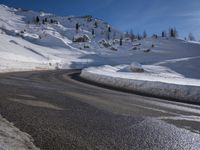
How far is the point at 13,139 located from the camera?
195 inches

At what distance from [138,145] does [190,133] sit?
159 centimetres

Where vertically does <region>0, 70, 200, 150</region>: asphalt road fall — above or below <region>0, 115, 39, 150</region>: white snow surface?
below

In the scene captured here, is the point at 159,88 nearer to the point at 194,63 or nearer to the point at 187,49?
the point at 194,63

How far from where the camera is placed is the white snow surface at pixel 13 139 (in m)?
4.51

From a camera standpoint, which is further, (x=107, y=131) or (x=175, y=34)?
(x=175, y=34)

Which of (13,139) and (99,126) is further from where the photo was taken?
(99,126)

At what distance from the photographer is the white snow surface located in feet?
14.8

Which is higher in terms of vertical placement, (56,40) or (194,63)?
(56,40)

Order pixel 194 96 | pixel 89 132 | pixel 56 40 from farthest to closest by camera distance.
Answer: pixel 56 40 < pixel 194 96 < pixel 89 132

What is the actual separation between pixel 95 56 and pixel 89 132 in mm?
80914

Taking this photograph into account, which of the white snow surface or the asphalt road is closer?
the white snow surface

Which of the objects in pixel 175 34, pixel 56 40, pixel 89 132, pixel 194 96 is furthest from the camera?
pixel 175 34

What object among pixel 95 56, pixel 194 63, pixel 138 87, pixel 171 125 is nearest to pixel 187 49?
pixel 95 56

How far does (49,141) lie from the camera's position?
499 cm
